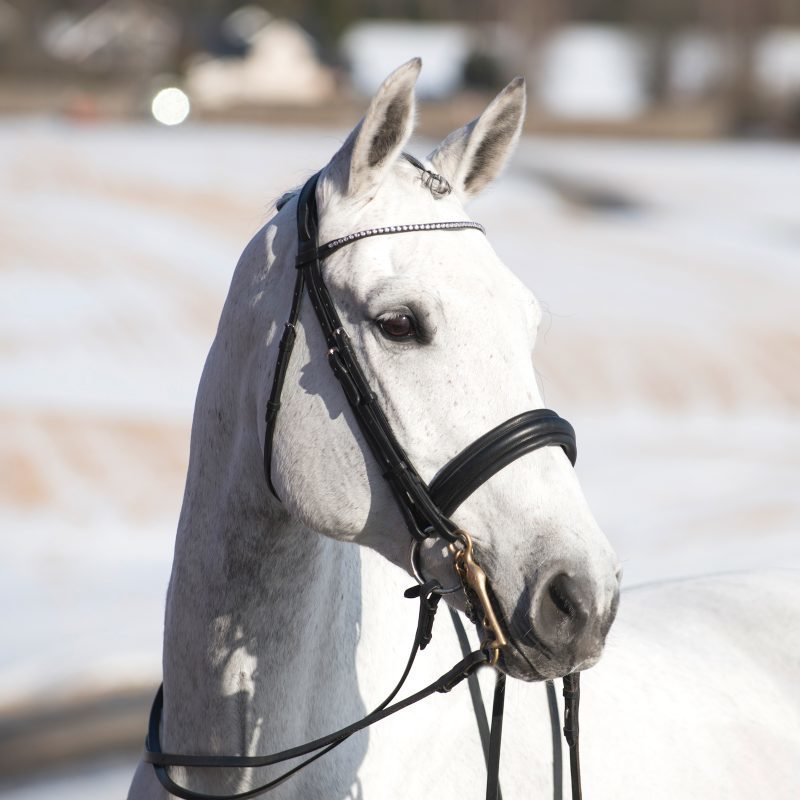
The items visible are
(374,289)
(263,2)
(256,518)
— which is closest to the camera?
(374,289)

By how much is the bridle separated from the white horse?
2 cm

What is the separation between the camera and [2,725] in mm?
5809

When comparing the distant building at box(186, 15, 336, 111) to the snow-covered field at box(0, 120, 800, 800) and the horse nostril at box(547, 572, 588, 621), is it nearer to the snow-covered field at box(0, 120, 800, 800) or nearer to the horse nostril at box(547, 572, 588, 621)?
the snow-covered field at box(0, 120, 800, 800)

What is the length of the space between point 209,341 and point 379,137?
1056cm

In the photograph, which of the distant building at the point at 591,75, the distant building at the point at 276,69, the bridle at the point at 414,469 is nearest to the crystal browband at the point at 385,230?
the bridle at the point at 414,469

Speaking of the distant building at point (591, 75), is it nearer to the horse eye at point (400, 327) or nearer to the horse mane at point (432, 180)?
the horse mane at point (432, 180)

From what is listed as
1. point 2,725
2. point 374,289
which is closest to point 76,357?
point 2,725

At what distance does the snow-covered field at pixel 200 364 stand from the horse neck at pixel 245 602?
0.52 metres

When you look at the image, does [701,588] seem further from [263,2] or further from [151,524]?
[263,2]

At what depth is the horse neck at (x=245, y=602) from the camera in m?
2.25

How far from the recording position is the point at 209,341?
40.9ft

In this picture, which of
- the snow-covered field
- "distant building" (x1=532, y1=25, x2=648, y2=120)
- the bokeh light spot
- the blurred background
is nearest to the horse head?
the blurred background

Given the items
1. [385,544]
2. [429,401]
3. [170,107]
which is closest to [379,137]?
[429,401]

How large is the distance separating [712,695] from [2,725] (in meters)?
4.09
